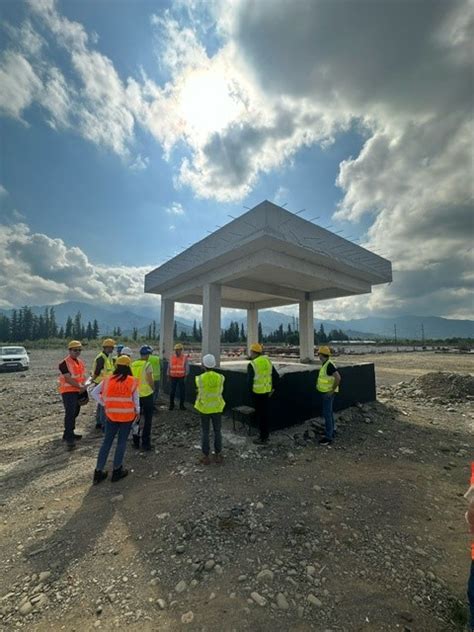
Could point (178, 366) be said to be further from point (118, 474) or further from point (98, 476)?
point (98, 476)

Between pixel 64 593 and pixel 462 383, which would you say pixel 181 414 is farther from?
pixel 462 383

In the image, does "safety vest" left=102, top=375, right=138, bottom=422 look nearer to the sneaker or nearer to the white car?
the sneaker

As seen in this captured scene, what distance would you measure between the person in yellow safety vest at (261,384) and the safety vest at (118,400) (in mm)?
2411

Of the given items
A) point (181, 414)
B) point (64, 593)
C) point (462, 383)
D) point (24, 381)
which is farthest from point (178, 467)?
point (24, 381)

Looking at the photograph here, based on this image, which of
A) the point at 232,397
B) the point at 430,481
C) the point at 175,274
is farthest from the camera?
the point at 175,274

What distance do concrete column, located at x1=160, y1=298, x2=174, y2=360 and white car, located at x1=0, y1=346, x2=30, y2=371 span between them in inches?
550

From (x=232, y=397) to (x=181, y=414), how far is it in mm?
1853

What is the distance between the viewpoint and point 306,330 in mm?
13805

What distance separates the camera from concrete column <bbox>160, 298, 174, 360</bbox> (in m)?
12.9

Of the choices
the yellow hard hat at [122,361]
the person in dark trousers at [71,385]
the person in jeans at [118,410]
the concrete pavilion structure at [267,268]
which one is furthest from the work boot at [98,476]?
the concrete pavilion structure at [267,268]

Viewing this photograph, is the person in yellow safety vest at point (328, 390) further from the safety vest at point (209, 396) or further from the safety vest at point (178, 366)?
the safety vest at point (178, 366)

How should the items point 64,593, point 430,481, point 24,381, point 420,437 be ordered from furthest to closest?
1. point 24,381
2. point 420,437
3. point 430,481
4. point 64,593

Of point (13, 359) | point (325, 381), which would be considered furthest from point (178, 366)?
point (13, 359)

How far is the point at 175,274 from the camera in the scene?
1046cm
